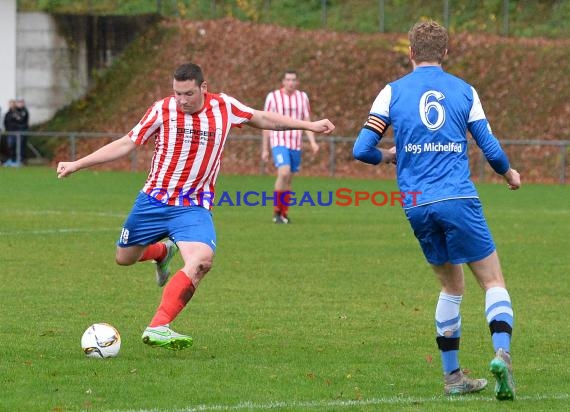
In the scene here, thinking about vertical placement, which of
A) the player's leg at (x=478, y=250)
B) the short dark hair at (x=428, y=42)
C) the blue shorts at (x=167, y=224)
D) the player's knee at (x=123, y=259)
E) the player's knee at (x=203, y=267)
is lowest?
the player's knee at (x=123, y=259)

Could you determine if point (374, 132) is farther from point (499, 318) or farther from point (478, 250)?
point (499, 318)

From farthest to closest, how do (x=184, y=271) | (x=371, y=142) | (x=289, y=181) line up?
(x=289, y=181) → (x=184, y=271) → (x=371, y=142)

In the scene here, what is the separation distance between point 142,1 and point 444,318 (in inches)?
1425

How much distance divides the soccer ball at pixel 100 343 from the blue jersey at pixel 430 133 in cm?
220

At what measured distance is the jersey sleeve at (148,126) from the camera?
866cm

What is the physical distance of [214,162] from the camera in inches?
347

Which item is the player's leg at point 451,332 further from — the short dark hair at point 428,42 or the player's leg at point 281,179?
the player's leg at point 281,179

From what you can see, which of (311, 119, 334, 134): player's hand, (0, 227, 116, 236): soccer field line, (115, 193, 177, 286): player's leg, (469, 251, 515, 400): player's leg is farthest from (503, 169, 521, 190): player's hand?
(0, 227, 116, 236): soccer field line

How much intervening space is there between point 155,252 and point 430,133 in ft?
11.8

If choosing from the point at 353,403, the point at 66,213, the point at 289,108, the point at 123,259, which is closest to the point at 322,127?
the point at 123,259

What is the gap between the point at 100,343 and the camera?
26.6 feet

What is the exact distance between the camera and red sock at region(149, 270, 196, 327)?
817 centimetres

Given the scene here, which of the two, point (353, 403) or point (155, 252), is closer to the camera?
point (353, 403)

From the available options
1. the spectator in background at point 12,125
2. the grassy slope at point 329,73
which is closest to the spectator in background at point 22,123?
the spectator in background at point 12,125
